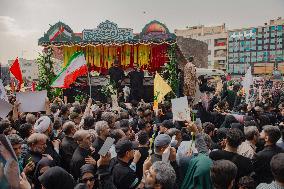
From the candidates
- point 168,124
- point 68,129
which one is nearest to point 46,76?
point 168,124

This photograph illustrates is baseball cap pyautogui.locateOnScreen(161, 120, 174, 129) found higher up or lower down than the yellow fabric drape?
lower down

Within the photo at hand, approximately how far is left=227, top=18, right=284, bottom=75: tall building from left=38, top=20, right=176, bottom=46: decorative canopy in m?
81.4

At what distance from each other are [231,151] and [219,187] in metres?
1.23

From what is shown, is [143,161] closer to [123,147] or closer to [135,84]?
[123,147]

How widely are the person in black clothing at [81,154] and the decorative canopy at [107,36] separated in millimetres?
12948

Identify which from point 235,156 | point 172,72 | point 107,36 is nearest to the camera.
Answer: point 235,156

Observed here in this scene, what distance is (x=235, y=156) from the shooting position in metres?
4.95

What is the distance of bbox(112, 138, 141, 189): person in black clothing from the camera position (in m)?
4.76

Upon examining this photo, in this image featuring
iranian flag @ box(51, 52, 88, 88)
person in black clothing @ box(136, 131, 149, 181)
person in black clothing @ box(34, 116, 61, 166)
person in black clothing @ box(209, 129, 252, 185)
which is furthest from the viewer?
iranian flag @ box(51, 52, 88, 88)

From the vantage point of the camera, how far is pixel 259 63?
101m

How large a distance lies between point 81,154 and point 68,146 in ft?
2.34

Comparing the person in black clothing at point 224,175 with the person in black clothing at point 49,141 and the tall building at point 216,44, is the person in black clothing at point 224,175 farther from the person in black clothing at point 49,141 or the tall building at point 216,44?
the tall building at point 216,44

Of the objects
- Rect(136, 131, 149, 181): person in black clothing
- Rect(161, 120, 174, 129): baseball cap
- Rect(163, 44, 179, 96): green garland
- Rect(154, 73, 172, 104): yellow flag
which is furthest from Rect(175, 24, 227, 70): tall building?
Rect(136, 131, 149, 181): person in black clothing

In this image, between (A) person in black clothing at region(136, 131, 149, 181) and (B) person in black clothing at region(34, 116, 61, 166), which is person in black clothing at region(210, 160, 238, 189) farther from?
(B) person in black clothing at region(34, 116, 61, 166)
